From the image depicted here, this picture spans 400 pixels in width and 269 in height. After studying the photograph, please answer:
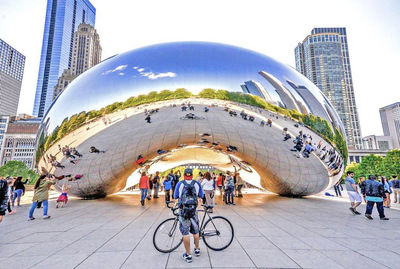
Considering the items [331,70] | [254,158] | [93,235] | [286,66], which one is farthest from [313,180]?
[331,70]

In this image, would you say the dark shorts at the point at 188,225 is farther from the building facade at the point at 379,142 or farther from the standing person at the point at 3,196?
the building facade at the point at 379,142

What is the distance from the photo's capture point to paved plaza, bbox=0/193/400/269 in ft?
11.1

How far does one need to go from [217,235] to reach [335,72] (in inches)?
6545

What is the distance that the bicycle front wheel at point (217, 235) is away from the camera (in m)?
3.92

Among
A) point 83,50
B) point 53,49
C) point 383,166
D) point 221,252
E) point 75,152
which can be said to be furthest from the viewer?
point 53,49

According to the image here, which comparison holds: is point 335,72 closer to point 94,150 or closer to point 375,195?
point 375,195

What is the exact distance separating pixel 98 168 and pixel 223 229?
6837 mm

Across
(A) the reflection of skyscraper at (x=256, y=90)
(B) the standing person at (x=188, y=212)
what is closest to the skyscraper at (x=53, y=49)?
(A) the reflection of skyscraper at (x=256, y=90)

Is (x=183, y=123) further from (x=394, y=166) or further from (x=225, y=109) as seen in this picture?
(x=394, y=166)

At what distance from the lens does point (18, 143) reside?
114 metres

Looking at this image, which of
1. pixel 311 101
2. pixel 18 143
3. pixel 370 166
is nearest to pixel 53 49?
pixel 18 143

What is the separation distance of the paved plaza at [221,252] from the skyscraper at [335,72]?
154 meters

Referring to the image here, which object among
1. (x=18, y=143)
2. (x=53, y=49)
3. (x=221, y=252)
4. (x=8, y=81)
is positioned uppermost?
(x=53, y=49)

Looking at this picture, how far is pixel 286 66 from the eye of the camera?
9570 mm
